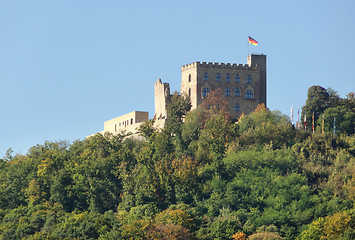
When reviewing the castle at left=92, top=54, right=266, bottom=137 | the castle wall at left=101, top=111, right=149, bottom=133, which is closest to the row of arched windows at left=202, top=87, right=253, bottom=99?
the castle at left=92, top=54, right=266, bottom=137

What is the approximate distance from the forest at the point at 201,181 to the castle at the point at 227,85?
228cm

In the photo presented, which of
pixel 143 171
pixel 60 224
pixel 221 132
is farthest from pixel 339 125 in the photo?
pixel 60 224

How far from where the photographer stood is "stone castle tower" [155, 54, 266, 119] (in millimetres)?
93125

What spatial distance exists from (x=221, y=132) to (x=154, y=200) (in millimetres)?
10517

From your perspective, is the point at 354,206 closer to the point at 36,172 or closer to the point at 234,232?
the point at 234,232

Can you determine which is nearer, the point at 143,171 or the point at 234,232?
the point at 234,232

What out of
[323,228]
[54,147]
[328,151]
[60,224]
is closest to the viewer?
[323,228]

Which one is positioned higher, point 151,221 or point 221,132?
point 221,132

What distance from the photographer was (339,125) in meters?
88.9

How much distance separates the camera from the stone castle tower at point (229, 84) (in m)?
93.1

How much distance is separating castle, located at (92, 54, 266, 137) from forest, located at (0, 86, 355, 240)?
2282 mm

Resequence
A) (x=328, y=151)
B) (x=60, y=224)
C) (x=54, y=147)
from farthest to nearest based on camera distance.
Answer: (x=54, y=147) < (x=328, y=151) < (x=60, y=224)

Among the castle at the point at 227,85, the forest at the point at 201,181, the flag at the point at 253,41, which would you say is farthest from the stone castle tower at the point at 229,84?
the forest at the point at 201,181

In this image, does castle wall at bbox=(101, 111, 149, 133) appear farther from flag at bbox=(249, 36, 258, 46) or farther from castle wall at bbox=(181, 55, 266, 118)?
flag at bbox=(249, 36, 258, 46)
